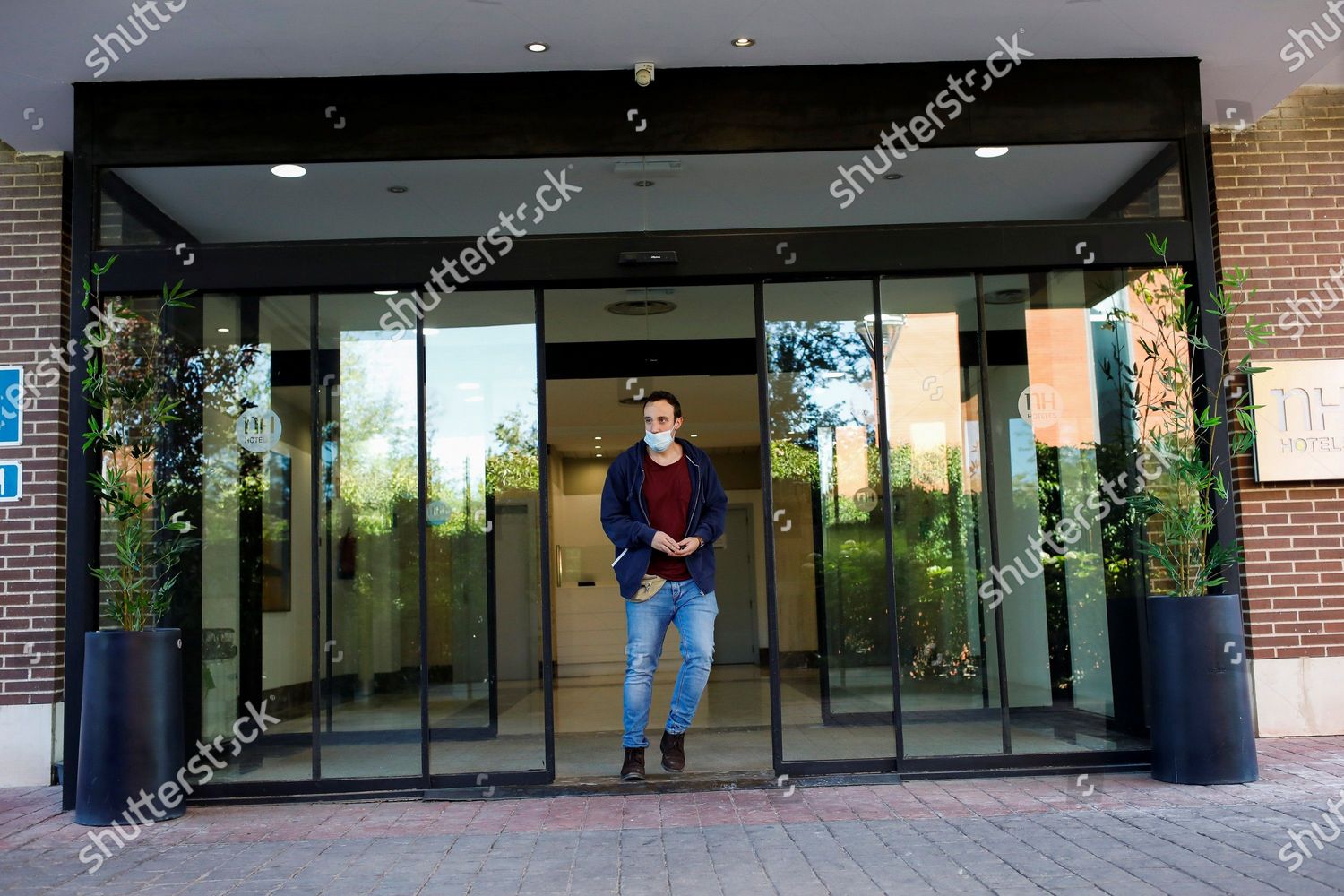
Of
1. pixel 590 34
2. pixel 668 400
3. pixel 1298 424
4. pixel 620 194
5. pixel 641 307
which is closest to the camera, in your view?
pixel 590 34

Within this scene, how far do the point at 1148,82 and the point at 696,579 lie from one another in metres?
3.21

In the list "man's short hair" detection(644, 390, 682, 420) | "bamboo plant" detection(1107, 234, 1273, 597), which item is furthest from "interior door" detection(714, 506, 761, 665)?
"man's short hair" detection(644, 390, 682, 420)

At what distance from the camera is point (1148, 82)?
→ 18.4 ft

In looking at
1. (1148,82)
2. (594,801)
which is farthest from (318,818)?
(1148,82)

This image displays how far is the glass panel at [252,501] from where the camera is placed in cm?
555

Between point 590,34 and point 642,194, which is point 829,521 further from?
point 590,34

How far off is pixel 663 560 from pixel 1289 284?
12.3 ft

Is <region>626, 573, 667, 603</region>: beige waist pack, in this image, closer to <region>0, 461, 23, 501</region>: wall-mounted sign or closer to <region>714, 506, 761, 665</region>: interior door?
<region>0, 461, 23, 501</region>: wall-mounted sign

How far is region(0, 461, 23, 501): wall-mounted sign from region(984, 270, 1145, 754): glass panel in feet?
16.3

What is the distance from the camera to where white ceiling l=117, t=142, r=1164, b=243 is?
553 centimetres

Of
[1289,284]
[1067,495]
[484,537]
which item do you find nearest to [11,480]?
[484,537]

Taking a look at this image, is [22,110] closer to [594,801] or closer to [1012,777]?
[594,801]

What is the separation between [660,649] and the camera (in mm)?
5254

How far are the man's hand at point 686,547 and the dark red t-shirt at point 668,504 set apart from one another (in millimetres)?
94
